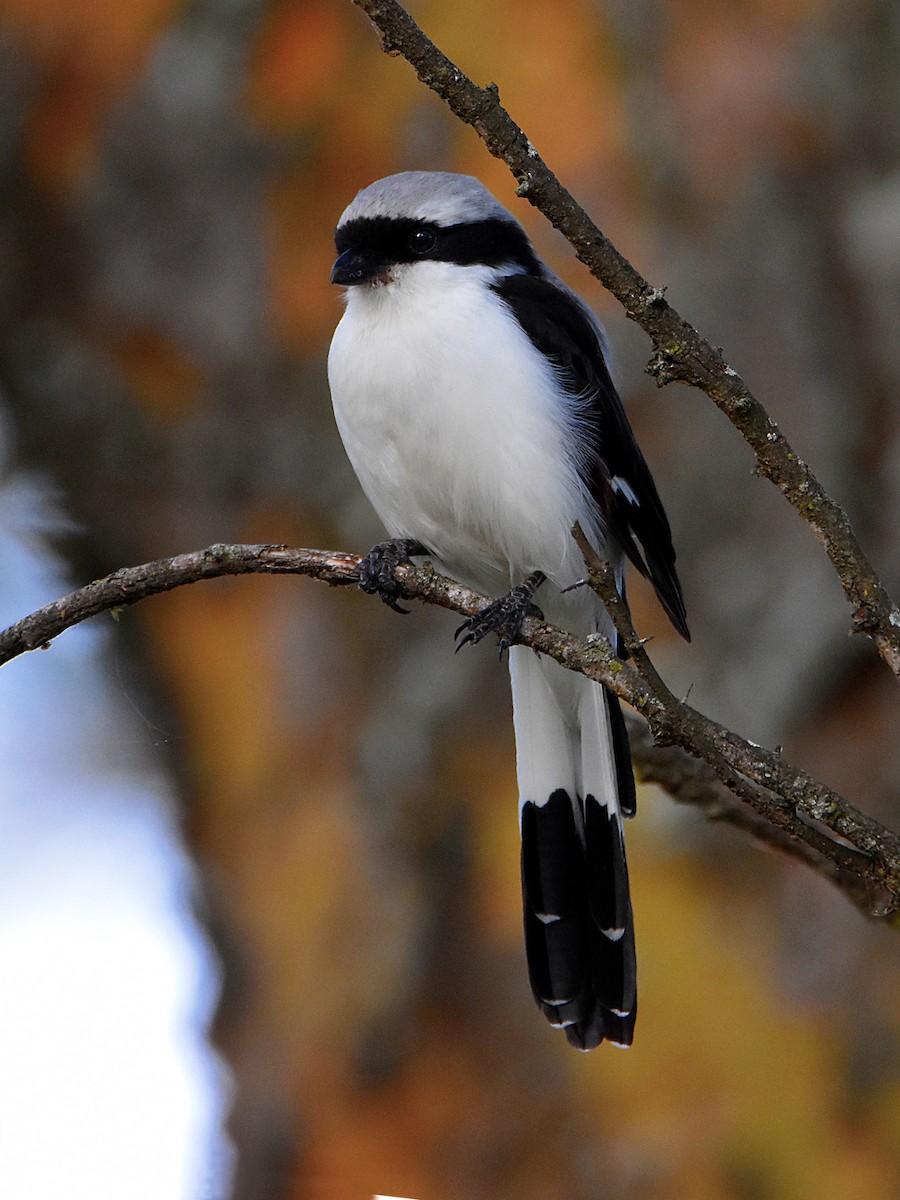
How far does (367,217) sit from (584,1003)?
157 centimetres

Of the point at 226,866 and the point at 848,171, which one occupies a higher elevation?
the point at 848,171

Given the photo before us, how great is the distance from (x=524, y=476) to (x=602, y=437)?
0.23 m

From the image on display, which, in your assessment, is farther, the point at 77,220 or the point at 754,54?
the point at 77,220

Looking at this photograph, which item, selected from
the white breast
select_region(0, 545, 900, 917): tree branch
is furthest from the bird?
select_region(0, 545, 900, 917): tree branch

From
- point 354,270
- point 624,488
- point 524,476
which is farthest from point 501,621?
point 354,270

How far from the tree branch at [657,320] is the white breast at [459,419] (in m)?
1.00

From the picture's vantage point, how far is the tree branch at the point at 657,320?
140cm

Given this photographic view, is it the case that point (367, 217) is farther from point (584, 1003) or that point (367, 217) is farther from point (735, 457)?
point (584, 1003)

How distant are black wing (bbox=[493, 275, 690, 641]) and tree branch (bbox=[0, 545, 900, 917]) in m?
0.69

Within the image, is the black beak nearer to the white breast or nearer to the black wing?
the white breast

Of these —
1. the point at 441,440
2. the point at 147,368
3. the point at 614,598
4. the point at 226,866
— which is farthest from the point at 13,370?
the point at 614,598

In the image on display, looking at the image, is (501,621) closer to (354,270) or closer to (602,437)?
(602,437)

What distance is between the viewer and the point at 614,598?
1.44 m

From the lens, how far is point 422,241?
2.67 m
